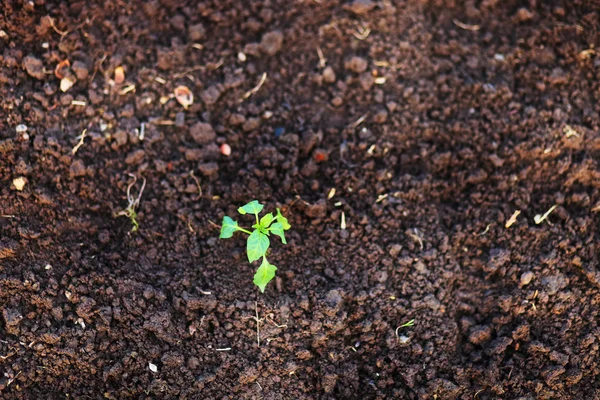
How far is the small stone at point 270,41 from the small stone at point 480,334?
5.25 ft

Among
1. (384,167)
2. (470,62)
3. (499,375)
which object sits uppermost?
(470,62)

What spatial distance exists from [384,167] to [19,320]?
1698mm

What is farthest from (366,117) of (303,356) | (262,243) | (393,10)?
(303,356)

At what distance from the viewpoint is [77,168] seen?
2705 mm

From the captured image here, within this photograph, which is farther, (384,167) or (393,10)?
(393,10)

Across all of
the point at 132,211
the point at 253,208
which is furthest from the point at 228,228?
the point at 132,211

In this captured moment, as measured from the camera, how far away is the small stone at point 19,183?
104 inches

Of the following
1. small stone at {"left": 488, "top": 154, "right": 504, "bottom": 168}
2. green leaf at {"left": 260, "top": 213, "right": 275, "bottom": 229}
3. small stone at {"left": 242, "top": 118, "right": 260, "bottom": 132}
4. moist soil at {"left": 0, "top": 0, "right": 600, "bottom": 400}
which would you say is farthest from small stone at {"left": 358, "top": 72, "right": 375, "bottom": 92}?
green leaf at {"left": 260, "top": 213, "right": 275, "bottom": 229}

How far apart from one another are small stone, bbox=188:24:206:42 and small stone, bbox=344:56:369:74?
0.72 meters

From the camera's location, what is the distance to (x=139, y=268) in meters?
2.64

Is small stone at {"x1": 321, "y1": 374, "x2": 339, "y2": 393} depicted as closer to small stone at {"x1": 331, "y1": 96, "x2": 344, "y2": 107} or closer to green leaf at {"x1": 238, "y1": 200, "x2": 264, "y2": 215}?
green leaf at {"x1": 238, "y1": 200, "x2": 264, "y2": 215}

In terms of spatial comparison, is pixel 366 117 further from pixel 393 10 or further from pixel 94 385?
pixel 94 385

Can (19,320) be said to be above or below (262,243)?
below

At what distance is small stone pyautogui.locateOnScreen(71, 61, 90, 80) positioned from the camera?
2.81 meters
